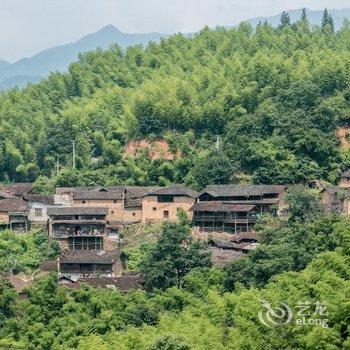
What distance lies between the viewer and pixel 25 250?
106ft

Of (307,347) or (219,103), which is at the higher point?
(219,103)

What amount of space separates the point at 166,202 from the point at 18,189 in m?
6.92

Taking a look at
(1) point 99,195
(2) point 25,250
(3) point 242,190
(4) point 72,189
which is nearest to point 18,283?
(2) point 25,250

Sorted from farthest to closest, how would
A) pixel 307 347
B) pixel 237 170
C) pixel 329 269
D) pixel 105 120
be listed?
1. pixel 105 120
2. pixel 237 170
3. pixel 329 269
4. pixel 307 347

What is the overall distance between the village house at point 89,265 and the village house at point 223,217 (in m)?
3.63

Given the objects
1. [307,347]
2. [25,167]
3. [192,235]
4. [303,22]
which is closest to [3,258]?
[192,235]

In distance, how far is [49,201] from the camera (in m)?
34.9

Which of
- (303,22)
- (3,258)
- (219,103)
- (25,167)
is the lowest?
(3,258)

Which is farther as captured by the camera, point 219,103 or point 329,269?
point 219,103

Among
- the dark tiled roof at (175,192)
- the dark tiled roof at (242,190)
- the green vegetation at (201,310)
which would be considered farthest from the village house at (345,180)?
the dark tiled roof at (175,192)

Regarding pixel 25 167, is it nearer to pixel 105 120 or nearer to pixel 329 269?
pixel 105 120

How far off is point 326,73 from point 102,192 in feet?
39.9

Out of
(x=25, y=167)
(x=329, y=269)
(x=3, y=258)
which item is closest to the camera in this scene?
(x=329, y=269)

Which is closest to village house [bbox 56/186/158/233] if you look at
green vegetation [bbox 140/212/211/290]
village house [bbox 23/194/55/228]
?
village house [bbox 23/194/55/228]
